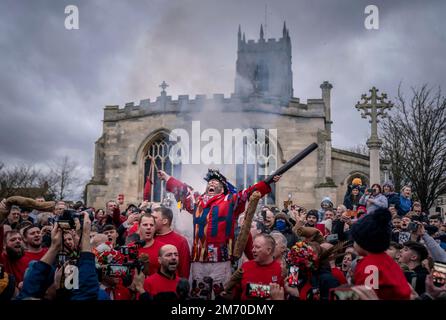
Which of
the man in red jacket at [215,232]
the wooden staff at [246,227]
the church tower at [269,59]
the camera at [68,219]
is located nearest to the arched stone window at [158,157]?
the man in red jacket at [215,232]

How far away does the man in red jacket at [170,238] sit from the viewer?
502 cm

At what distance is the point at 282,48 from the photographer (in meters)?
44.5

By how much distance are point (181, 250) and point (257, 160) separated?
44.1 ft

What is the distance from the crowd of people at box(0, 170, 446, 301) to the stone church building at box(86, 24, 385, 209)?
11337 mm

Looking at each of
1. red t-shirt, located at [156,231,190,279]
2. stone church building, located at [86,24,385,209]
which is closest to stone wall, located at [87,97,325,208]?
stone church building, located at [86,24,385,209]

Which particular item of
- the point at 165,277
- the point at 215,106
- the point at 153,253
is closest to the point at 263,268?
the point at 165,277

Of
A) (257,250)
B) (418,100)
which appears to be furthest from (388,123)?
(257,250)

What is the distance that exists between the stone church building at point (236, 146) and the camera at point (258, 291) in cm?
1311

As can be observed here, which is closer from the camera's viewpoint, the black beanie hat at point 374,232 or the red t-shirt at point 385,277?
the red t-shirt at point 385,277

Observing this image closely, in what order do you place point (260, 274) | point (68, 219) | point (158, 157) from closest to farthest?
point (68, 219) < point (260, 274) < point (158, 157)

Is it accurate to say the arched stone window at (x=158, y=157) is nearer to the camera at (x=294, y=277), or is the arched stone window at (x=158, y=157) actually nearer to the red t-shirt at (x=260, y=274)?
the red t-shirt at (x=260, y=274)

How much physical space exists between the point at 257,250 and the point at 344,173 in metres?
15.7

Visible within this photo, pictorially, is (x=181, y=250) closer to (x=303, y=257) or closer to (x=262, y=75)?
(x=303, y=257)

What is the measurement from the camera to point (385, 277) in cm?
301
